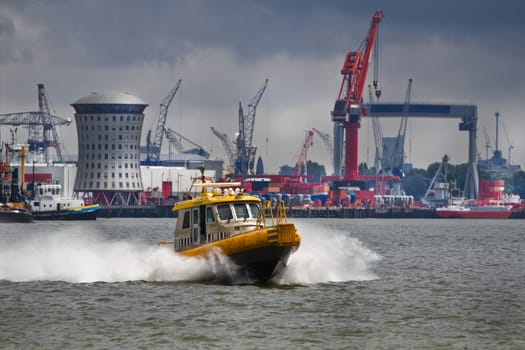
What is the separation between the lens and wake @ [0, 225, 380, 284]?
51.2 metres

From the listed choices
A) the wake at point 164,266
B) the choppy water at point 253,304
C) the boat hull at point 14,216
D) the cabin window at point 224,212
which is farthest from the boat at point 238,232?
the boat hull at point 14,216

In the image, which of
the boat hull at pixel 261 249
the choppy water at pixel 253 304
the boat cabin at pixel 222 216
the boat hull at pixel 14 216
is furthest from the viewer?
the boat hull at pixel 14 216

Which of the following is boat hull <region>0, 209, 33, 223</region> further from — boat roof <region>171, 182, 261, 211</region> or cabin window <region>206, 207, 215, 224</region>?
cabin window <region>206, 207, 215, 224</region>

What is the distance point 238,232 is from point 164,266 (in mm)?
6246

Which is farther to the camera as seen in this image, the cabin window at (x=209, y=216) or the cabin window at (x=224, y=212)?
the cabin window at (x=209, y=216)

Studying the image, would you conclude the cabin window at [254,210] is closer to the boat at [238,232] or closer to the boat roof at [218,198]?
the boat at [238,232]

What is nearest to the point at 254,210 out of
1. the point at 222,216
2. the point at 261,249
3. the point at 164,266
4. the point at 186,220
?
the point at 222,216

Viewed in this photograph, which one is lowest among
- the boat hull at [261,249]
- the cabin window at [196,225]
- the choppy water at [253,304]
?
the choppy water at [253,304]

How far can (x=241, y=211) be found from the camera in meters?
49.9

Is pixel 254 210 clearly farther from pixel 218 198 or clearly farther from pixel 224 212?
pixel 218 198

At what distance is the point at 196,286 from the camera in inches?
1993

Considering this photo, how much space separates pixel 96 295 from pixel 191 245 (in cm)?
498

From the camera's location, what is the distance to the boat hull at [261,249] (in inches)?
1852

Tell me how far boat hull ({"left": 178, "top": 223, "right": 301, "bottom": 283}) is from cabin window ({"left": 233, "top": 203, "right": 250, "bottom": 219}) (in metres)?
1.77
